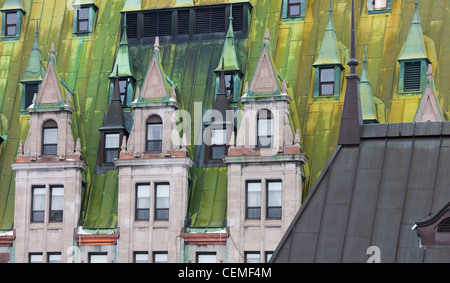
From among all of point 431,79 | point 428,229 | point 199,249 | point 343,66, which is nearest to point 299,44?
point 343,66

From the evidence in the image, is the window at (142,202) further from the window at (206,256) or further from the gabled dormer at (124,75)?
the gabled dormer at (124,75)

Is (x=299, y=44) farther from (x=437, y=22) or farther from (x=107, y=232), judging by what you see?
(x=107, y=232)

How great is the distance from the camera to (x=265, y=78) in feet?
237

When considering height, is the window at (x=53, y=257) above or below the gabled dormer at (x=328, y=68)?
below

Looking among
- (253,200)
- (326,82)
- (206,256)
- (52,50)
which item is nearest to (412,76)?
(326,82)

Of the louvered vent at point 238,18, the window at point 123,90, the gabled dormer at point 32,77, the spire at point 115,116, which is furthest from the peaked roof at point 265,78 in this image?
the gabled dormer at point 32,77

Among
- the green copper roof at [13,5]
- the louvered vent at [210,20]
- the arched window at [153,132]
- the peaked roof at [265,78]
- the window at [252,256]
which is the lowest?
the window at [252,256]

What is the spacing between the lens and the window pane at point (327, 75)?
75.2 m

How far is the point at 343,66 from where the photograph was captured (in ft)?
247

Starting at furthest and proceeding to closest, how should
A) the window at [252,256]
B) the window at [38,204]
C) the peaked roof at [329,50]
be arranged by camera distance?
the peaked roof at [329,50]
the window at [38,204]
the window at [252,256]

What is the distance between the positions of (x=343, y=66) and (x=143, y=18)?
1327 centimetres

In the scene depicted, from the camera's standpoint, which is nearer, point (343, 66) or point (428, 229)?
point (428, 229)

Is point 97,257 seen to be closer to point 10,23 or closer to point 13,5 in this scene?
point 10,23

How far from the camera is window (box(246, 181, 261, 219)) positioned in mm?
70688
